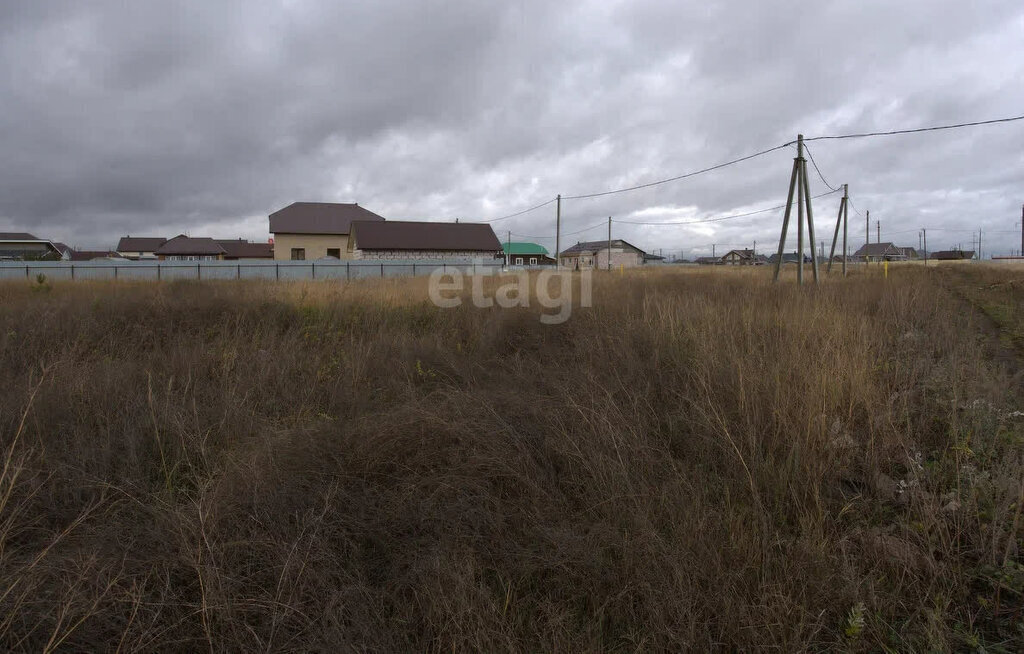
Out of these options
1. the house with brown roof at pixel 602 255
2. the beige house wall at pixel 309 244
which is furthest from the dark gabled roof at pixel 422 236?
the house with brown roof at pixel 602 255

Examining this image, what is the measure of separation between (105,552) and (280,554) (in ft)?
2.60

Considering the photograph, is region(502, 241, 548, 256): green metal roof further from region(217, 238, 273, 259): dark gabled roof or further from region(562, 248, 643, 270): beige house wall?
region(217, 238, 273, 259): dark gabled roof

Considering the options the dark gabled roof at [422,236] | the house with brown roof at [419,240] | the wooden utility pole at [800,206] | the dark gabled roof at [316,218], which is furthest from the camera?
the dark gabled roof at [316,218]

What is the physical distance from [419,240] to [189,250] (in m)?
46.0

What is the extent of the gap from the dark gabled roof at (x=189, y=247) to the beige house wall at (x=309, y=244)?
1335 inches

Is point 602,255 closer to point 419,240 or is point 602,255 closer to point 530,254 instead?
point 530,254

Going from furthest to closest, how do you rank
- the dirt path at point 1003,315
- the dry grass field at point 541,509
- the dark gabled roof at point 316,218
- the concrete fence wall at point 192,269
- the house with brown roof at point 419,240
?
the dark gabled roof at point 316,218 < the house with brown roof at point 419,240 < the concrete fence wall at point 192,269 < the dirt path at point 1003,315 < the dry grass field at point 541,509

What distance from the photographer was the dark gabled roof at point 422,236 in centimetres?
3806

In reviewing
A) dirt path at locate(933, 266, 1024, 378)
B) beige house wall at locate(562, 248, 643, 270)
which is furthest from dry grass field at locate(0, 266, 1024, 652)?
beige house wall at locate(562, 248, 643, 270)

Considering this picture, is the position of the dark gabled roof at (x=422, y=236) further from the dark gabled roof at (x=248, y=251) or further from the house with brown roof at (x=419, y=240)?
the dark gabled roof at (x=248, y=251)

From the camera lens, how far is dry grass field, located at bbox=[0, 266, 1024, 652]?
167cm

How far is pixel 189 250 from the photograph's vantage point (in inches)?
2586

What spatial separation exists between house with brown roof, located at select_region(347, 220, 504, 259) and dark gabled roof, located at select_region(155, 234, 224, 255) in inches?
1515

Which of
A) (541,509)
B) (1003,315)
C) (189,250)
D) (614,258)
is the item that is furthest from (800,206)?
(189,250)
